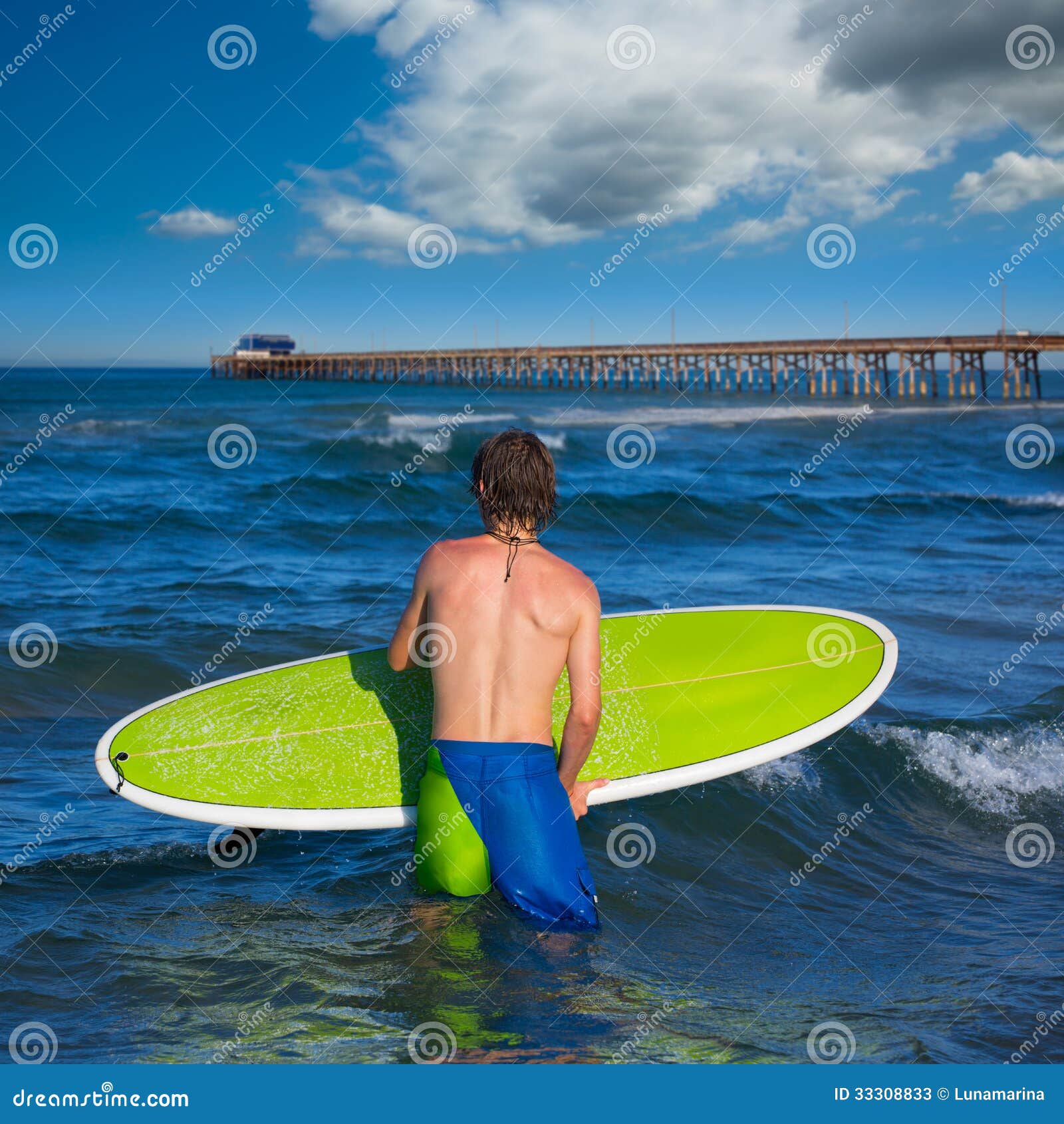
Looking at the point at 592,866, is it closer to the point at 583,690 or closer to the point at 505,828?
the point at 505,828

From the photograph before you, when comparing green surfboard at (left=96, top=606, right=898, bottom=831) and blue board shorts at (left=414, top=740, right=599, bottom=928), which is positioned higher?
green surfboard at (left=96, top=606, right=898, bottom=831)

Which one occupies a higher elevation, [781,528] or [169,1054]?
[781,528]

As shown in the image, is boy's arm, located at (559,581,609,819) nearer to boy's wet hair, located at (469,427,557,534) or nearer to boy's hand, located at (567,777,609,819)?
boy's hand, located at (567,777,609,819)

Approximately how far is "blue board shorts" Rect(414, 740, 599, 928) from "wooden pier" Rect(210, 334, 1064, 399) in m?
32.1

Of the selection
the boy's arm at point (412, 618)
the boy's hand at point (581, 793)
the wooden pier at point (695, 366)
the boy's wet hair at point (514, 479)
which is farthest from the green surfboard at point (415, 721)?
the wooden pier at point (695, 366)

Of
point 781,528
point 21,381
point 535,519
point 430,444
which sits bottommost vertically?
point 535,519

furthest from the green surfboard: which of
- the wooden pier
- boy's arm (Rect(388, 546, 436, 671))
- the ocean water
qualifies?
the wooden pier

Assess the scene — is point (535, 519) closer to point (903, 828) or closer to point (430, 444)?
point (903, 828)

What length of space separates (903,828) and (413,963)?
253cm

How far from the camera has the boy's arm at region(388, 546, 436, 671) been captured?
2.95 m

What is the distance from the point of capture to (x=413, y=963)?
302 centimetres

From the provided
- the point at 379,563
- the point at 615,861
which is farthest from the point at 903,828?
the point at 379,563

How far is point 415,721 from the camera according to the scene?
385 cm

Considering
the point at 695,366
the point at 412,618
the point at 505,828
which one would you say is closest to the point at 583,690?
the point at 505,828
